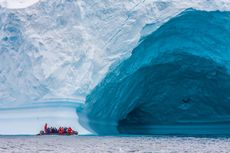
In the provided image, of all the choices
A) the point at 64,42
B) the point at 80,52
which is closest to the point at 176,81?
the point at 80,52

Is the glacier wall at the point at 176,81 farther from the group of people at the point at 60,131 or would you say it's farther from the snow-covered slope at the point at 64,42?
the snow-covered slope at the point at 64,42

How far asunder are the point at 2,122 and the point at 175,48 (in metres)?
14.8

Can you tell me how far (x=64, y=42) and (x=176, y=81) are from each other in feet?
34.0

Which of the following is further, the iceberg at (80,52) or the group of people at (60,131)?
the group of people at (60,131)

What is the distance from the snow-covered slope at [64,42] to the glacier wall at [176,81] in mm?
3724

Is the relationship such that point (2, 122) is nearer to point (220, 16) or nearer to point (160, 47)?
point (160, 47)

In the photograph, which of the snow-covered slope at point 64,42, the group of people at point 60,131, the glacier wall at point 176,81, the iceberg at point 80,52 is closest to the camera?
the glacier wall at point 176,81

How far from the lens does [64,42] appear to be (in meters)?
33.1

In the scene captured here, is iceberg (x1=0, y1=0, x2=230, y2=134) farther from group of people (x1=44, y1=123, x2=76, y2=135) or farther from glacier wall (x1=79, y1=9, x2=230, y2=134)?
group of people (x1=44, y1=123, x2=76, y2=135)

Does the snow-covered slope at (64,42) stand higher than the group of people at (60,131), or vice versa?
the snow-covered slope at (64,42)

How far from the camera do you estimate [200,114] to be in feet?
89.1

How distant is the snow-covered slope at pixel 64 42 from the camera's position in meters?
30.9

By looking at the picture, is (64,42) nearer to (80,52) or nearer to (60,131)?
(80,52)

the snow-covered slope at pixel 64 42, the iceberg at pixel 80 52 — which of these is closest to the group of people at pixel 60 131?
the iceberg at pixel 80 52
